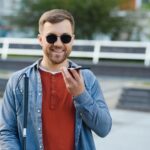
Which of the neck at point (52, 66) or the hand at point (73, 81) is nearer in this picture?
the hand at point (73, 81)

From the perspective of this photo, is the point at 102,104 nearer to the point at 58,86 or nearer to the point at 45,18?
the point at 58,86

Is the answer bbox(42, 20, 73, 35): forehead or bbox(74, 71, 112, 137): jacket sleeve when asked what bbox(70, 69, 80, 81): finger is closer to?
bbox(74, 71, 112, 137): jacket sleeve

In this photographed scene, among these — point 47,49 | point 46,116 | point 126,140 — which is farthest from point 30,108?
point 126,140

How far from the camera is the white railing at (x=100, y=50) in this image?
18078mm

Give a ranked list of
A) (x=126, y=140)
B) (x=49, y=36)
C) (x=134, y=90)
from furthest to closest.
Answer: (x=134, y=90) → (x=126, y=140) → (x=49, y=36)

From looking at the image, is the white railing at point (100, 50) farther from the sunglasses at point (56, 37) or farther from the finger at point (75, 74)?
the finger at point (75, 74)

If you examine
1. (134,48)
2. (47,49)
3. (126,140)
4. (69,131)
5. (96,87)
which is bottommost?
(126,140)

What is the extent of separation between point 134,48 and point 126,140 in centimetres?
1036

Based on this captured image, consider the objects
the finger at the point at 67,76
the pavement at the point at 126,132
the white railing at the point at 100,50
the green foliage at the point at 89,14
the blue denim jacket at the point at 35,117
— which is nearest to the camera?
the finger at the point at 67,76

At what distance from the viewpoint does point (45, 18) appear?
250 centimetres

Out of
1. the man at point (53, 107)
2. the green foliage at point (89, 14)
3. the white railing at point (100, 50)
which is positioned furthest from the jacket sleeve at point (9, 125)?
the green foliage at point (89, 14)

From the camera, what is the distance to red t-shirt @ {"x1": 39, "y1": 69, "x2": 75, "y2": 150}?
8.10 feet

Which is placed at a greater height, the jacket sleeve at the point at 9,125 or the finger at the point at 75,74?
the finger at the point at 75,74

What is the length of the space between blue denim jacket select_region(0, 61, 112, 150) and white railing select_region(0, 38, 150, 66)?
1522 centimetres
